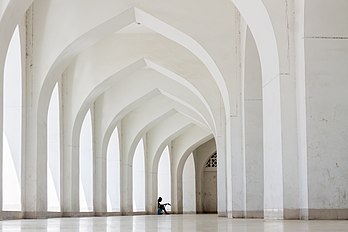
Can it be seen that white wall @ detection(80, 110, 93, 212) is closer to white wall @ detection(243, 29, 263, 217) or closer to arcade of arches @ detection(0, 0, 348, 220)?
arcade of arches @ detection(0, 0, 348, 220)

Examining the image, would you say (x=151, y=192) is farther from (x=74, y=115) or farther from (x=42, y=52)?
(x=42, y=52)

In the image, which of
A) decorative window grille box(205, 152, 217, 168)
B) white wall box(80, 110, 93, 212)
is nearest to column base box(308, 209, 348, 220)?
white wall box(80, 110, 93, 212)

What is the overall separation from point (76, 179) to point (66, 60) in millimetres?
5055

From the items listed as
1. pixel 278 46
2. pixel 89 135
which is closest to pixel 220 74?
pixel 278 46

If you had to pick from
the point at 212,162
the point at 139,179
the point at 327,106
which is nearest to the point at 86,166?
the point at 139,179

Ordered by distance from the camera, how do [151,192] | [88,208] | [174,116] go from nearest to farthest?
[88,208]
[174,116]
[151,192]

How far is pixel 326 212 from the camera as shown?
9.27 metres

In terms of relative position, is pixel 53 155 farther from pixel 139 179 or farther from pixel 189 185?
pixel 189 185

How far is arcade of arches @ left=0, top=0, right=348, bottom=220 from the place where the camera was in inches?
377

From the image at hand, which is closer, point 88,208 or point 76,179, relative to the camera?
point 76,179

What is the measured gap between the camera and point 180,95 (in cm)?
2416

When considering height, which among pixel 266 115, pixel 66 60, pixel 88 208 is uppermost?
pixel 66 60

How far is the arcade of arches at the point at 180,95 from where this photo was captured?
9.57 meters

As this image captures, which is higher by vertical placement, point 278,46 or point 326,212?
point 278,46
